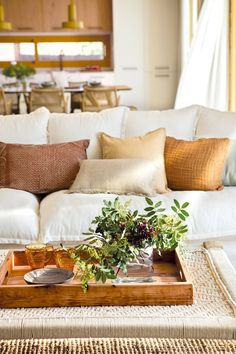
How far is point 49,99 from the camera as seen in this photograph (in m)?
7.18

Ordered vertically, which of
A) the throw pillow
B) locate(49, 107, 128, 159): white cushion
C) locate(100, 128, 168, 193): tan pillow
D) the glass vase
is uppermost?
locate(49, 107, 128, 159): white cushion

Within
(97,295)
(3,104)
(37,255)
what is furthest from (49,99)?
(97,295)

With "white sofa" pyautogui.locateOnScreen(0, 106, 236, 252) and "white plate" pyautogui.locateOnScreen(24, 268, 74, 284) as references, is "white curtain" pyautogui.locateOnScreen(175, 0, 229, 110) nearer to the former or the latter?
"white sofa" pyautogui.locateOnScreen(0, 106, 236, 252)

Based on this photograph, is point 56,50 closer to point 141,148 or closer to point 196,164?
point 141,148

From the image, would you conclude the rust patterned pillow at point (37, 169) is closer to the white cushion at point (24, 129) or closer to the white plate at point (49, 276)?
the white cushion at point (24, 129)

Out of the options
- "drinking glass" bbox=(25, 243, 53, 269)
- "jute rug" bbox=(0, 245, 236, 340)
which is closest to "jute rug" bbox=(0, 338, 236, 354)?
"jute rug" bbox=(0, 245, 236, 340)

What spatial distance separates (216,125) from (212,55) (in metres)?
2.08

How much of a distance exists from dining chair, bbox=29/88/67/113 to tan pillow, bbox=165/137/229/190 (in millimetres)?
3707

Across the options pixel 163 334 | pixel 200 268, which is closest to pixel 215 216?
pixel 200 268

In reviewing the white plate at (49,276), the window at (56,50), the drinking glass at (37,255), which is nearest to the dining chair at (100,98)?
the window at (56,50)

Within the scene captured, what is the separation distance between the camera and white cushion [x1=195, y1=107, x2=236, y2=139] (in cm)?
375

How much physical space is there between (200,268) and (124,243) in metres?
0.44

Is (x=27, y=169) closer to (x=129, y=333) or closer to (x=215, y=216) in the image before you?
(x=215, y=216)

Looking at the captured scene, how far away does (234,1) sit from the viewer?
5523mm
